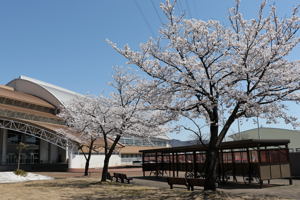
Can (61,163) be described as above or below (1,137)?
below

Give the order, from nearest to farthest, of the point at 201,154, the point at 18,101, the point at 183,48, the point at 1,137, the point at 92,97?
the point at 183,48, the point at 201,154, the point at 92,97, the point at 1,137, the point at 18,101

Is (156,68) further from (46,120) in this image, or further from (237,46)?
(46,120)

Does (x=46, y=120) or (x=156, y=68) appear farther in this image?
(x=46, y=120)

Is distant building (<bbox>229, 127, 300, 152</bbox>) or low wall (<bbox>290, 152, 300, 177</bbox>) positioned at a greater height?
distant building (<bbox>229, 127, 300, 152</bbox>)

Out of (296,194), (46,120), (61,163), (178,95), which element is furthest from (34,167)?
(296,194)

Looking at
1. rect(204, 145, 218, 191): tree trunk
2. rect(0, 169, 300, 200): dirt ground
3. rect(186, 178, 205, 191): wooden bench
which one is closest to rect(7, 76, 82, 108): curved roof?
rect(0, 169, 300, 200): dirt ground

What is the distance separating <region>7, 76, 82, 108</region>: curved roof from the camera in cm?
5181

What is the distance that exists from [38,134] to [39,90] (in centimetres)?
1341

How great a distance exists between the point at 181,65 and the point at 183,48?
78cm

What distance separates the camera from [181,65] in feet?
45.2

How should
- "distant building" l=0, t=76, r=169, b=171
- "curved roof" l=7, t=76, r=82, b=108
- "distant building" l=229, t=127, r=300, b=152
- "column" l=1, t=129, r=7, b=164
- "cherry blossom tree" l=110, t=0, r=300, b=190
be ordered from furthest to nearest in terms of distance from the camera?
"distant building" l=229, t=127, r=300, b=152
"curved roof" l=7, t=76, r=82, b=108
"column" l=1, t=129, r=7, b=164
"distant building" l=0, t=76, r=169, b=171
"cherry blossom tree" l=110, t=0, r=300, b=190

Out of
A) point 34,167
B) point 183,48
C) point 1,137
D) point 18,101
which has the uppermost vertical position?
point 18,101

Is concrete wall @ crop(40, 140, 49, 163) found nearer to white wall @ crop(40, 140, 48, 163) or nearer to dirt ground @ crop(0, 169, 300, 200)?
white wall @ crop(40, 140, 48, 163)

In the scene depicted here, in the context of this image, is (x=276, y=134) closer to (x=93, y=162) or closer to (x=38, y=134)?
(x=93, y=162)
